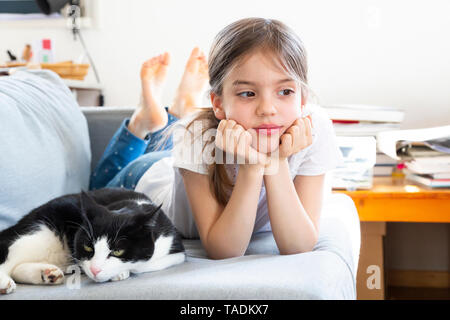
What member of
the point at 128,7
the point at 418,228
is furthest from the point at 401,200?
the point at 128,7

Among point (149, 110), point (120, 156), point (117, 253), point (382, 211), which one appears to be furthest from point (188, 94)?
point (117, 253)

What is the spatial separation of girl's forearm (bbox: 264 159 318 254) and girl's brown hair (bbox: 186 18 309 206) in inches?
6.3

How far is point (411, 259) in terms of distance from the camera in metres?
2.02

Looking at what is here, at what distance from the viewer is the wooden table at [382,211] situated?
1561 mm

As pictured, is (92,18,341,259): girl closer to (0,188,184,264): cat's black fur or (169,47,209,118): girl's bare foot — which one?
(0,188,184,264): cat's black fur

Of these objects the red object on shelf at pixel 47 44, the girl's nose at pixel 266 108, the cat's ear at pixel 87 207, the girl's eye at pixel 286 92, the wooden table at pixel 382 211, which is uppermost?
the red object on shelf at pixel 47 44

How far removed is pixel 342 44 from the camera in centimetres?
198

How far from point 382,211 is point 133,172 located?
79cm

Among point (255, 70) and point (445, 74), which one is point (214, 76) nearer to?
point (255, 70)

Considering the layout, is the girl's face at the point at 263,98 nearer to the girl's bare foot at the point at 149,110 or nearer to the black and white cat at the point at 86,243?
the black and white cat at the point at 86,243

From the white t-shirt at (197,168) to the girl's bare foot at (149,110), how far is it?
16 cm

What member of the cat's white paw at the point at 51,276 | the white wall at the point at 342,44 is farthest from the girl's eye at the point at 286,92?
the white wall at the point at 342,44

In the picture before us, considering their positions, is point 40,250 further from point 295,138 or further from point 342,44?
point 342,44

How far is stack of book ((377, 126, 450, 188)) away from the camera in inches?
61.4
